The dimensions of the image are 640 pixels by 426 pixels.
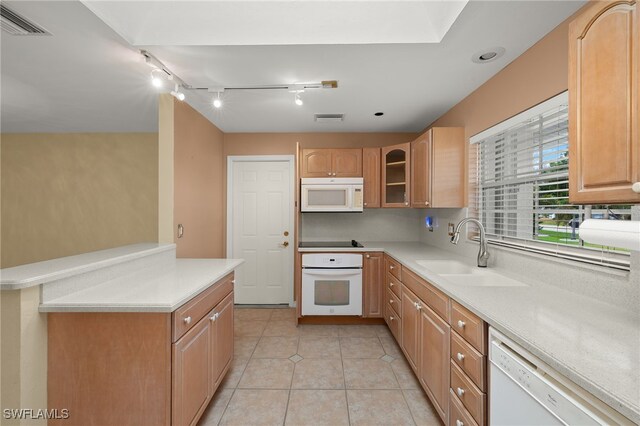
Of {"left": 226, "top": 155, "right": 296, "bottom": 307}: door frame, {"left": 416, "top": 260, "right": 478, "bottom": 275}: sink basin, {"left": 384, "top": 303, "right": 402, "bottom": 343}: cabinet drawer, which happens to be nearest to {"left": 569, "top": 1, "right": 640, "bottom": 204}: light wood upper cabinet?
{"left": 416, "top": 260, "right": 478, "bottom": 275}: sink basin

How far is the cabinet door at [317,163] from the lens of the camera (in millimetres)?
3305

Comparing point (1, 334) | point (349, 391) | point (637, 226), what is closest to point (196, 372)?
point (1, 334)

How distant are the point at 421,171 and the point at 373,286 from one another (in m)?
1.42

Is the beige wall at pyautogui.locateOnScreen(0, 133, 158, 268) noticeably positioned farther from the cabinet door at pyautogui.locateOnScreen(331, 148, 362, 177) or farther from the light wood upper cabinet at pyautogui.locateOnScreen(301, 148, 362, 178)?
the cabinet door at pyautogui.locateOnScreen(331, 148, 362, 177)

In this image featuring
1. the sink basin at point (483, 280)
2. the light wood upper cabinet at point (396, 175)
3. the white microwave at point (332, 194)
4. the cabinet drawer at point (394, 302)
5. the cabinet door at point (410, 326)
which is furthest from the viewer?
the white microwave at point (332, 194)

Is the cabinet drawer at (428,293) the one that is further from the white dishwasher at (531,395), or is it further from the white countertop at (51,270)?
the white countertop at (51,270)

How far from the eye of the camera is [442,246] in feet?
9.68

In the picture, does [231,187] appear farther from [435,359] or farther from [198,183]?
[435,359]

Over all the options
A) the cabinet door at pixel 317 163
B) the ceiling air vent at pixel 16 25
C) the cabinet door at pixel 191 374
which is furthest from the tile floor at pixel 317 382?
the ceiling air vent at pixel 16 25

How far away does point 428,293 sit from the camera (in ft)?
5.82

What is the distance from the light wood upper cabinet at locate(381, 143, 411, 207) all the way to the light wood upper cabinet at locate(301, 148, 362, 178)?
0.34 m

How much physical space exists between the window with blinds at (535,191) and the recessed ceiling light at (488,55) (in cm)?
43

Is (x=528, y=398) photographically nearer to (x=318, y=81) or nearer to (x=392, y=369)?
(x=392, y=369)

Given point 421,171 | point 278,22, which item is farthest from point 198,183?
point 421,171
